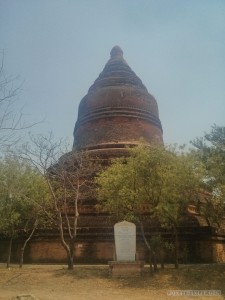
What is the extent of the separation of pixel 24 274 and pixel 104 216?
17.1 ft

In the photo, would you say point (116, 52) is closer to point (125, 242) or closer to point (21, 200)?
point (21, 200)

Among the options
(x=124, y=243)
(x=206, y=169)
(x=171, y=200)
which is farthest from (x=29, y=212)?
(x=206, y=169)

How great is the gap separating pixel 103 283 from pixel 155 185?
3568mm

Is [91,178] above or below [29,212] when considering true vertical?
above

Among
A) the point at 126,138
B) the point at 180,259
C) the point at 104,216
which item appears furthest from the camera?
the point at 126,138

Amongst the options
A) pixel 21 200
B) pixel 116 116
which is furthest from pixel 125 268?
pixel 116 116

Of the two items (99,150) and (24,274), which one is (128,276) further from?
(99,150)

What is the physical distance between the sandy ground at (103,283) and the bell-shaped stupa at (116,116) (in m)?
9.46

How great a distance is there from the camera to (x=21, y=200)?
1408 centimetres

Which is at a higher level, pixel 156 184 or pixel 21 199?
pixel 156 184

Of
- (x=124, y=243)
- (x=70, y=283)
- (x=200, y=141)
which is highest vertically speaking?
(x=200, y=141)

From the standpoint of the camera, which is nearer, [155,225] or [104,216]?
[155,225]

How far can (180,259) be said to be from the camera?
14.2 metres

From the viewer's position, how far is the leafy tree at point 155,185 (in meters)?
11.6
